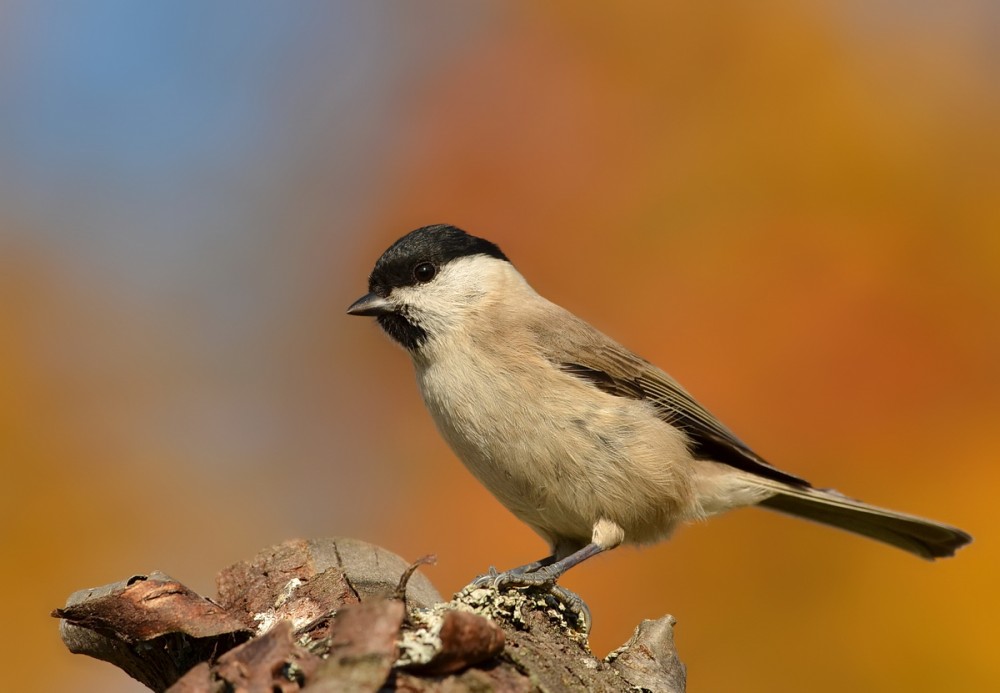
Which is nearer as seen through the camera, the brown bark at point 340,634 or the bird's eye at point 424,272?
the brown bark at point 340,634

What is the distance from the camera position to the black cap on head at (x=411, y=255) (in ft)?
11.4

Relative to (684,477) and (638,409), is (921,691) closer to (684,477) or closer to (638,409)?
(684,477)

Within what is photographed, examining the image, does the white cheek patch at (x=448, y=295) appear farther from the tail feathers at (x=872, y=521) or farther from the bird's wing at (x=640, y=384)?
the tail feathers at (x=872, y=521)

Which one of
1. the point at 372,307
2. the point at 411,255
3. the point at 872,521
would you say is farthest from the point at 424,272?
the point at 872,521

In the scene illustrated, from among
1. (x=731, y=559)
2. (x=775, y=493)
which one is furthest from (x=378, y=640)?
(x=731, y=559)

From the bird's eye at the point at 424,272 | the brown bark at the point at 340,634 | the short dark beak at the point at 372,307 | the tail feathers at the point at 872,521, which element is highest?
the bird's eye at the point at 424,272

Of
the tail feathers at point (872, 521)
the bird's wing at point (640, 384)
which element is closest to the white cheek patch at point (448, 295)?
the bird's wing at point (640, 384)

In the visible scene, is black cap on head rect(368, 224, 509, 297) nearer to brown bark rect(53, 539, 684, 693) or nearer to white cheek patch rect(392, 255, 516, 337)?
white cheek patch rect(392, 255, 516, 337)

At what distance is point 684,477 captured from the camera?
138 inches

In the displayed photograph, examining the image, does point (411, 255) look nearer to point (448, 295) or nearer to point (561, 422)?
point (448, 295)

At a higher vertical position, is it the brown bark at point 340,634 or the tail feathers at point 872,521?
the brown bark at point 340,634

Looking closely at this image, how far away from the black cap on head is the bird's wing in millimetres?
466

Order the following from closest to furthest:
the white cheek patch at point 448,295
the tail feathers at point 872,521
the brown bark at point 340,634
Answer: the brown bark at point 340,634 → the white cheek patch at point 448,295 → the tail feathers at point 872,521

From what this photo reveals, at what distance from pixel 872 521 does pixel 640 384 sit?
1121 mm
